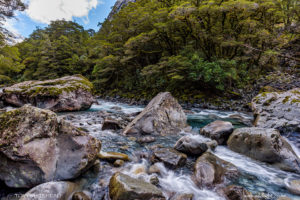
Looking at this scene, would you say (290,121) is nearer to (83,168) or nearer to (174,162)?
(174,162)

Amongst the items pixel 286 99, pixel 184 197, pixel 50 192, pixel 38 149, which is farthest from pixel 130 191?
pixel 286 99

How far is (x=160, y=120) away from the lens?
18.4 feet

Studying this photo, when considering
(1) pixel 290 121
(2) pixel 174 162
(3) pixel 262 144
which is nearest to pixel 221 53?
(1) pixel 290 121

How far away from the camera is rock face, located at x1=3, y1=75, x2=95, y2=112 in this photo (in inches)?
330

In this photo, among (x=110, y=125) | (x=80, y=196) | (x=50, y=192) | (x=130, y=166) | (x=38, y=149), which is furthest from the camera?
(x=110, y=125)

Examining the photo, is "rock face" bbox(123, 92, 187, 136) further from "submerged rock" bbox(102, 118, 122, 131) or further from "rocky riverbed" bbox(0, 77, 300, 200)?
"rocky riverbed" bbox(0, 77, 300, 200)

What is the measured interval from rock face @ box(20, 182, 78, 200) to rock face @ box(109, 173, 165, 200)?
0.66m

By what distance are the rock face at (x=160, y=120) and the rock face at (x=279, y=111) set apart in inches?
125

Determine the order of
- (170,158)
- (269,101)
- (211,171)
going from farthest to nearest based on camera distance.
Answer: (269,101)
(170,158)
(211,171)

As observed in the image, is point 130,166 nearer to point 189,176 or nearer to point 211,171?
point 189,176

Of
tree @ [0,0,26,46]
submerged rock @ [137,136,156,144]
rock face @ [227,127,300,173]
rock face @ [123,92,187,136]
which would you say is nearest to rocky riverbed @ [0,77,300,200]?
rock face @ [227,127,300,173]

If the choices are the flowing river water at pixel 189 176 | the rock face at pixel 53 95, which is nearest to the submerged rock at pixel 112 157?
the flowing river water at pixel 189 176

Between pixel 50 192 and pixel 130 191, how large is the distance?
1.11 metres

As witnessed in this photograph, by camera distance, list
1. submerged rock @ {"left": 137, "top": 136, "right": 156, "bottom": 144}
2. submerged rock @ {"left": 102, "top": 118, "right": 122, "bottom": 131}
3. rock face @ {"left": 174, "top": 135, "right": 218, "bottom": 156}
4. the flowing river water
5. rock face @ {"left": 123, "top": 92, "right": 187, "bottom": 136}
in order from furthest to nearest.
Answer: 1. submerged rock @ {"left": 102, "top": 118, "right": 122, "bottom": 131}
2. rock face @ {"left": 123, "top": 92, "right": 187, "bottom": 136}
3. submerged rock @ {"left": 137, "top": 136, "right": 156, "bottom": 144}
4. rock face @ {"left": 174, "top": 135, "right": 218, "bottom": 156}
5. the flowing river water
